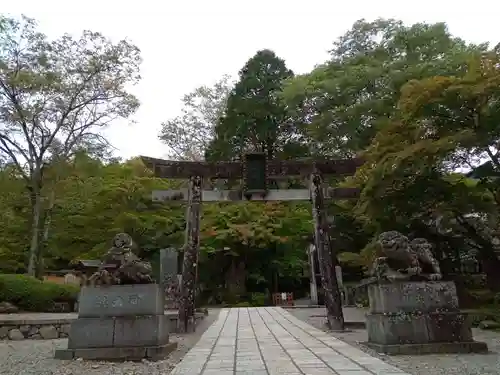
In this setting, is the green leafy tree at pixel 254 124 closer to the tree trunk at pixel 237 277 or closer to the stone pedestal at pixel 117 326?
the tree trunk at pixel 237 277

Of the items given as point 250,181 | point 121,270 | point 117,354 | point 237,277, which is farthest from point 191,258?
point 237,277

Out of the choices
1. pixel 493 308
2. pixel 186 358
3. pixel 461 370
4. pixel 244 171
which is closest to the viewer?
pixel 461 370

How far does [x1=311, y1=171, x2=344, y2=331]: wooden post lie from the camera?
1021 centimetres

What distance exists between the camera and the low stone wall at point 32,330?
9.46 metres

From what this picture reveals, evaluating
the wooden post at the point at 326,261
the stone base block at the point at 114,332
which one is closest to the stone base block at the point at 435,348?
the stone base block at the point at 114,332

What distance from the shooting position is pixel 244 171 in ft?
40.0

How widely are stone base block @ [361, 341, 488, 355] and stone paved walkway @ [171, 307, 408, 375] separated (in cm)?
43

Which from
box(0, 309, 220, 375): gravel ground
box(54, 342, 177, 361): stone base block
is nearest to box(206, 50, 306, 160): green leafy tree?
box(0, 309, 220, 375): gravel ground

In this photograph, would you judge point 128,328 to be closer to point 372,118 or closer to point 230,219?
point 372,118

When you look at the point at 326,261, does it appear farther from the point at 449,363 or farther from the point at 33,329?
the point at 33,329

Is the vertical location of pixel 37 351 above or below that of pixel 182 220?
below

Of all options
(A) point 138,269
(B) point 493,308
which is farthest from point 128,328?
(B) point 493,308

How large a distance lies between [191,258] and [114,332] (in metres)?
4.99

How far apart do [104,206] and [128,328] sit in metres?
16.2
